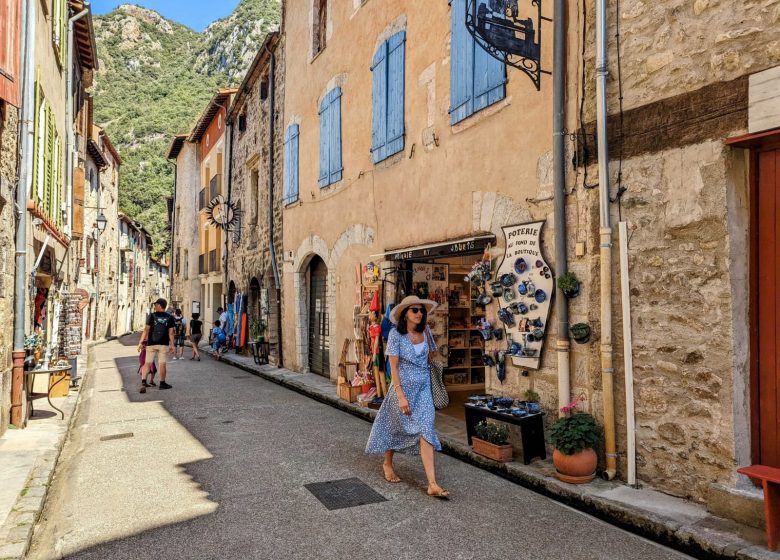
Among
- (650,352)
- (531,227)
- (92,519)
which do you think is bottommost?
(92,519)

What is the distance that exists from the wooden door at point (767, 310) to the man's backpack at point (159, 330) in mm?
9260

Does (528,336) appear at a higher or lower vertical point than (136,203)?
lower

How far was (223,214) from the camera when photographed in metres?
20.0

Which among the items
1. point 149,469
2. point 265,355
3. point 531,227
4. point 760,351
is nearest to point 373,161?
point 531,227

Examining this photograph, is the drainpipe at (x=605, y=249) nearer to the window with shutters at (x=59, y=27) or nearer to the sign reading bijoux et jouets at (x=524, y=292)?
the sign reading bijoux et jouets at (x=524, y=292)

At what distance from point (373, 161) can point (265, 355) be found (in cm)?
753

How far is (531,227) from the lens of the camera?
19.2ft

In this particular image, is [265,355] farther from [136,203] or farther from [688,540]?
[136,203]

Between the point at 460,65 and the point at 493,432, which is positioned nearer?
the point at 493,432

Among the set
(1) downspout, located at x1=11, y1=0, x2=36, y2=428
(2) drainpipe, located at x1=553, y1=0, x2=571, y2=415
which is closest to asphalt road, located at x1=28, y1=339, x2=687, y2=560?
(1) downspout, located at x1=11, y1=0, x2=36, y2=428

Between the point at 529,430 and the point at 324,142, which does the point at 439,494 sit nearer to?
the point at 529,430

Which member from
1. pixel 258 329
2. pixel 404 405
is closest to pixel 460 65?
pixel 404 405

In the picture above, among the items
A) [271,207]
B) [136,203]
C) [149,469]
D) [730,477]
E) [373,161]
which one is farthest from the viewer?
[136,203]

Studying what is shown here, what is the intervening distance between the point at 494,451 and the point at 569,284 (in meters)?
1.70
